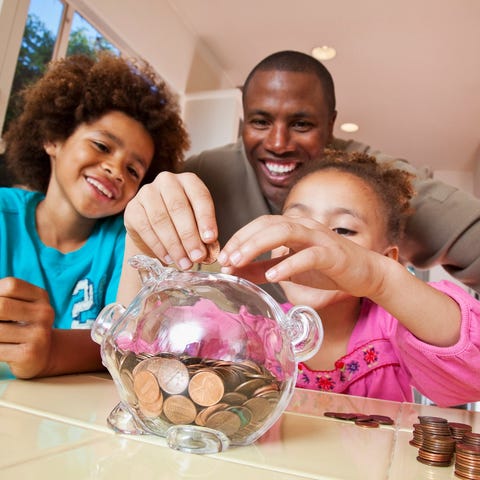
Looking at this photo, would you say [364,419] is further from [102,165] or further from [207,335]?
[102,165]

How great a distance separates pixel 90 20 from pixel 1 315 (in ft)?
8.12

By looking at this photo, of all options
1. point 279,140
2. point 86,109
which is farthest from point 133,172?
point 279,140

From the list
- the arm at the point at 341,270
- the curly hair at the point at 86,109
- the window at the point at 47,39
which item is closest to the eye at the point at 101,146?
the curly hair at the point at 86,109

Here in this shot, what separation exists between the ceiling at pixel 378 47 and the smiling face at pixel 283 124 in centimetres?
184

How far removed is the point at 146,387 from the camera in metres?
0.37

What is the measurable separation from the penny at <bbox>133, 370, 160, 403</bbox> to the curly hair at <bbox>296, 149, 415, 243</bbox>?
0.83 meters

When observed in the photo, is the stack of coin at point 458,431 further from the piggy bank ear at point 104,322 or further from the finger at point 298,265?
the piggy bank ear at point 104,322

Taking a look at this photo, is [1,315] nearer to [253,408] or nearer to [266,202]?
[253,408]

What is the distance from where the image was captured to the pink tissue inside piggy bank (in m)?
0.38

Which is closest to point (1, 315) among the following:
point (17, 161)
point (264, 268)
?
point (264, 268)

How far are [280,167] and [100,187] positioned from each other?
53 centimetres

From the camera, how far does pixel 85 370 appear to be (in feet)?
2.29

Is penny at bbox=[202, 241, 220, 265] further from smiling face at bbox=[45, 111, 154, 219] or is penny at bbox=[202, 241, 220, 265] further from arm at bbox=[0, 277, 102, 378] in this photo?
smiling face at bbox=[45, 111, 154, 219]

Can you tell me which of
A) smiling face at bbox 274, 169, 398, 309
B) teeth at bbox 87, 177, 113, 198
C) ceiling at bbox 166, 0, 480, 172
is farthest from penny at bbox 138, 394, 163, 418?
ceiling at bbox 166, 0, 480, 172
